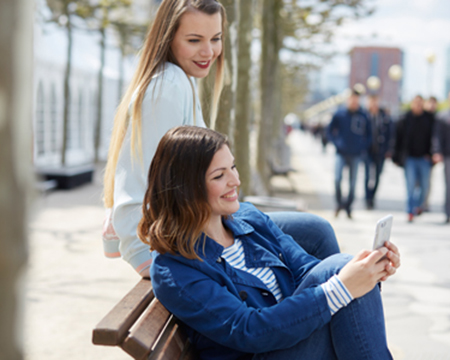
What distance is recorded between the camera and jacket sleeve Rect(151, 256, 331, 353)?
2068 mm

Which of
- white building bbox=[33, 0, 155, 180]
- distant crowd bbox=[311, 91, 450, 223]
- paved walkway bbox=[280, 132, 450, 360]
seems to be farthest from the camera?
white building bbox=[33, 0, 155, 180]

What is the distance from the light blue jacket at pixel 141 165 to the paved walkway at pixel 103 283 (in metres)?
0.35

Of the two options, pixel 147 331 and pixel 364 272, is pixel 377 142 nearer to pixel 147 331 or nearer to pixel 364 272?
pixel 364 272

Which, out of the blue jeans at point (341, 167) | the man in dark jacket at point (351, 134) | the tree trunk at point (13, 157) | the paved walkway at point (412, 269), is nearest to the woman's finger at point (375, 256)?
the tree trunk at point (13, 157)

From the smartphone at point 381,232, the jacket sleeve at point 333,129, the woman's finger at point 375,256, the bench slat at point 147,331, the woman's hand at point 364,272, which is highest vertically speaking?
the jacket sleeve at point 333,129

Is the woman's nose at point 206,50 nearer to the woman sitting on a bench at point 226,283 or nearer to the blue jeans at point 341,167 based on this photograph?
the woman sitting on a bench at point 226,283

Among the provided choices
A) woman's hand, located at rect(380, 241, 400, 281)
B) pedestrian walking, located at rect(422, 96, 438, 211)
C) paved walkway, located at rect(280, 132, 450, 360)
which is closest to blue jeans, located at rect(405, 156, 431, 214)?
pedestrian walking, located at rect(422, 96, 438, 211)

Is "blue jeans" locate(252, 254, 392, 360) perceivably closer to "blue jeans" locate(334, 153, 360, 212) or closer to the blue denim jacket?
the blue denim jacket

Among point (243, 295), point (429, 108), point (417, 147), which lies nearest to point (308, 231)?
point (243, 295)

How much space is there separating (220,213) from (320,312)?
20.1 inches

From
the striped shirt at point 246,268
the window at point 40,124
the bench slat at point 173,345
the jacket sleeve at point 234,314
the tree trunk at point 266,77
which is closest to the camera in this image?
the bench slat at point 173,345

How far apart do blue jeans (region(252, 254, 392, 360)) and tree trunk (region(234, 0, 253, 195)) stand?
15.4 feet

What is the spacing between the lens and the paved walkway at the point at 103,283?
4105 millimetres

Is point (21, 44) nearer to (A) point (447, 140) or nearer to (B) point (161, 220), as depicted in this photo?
(B) point (161, 220)
